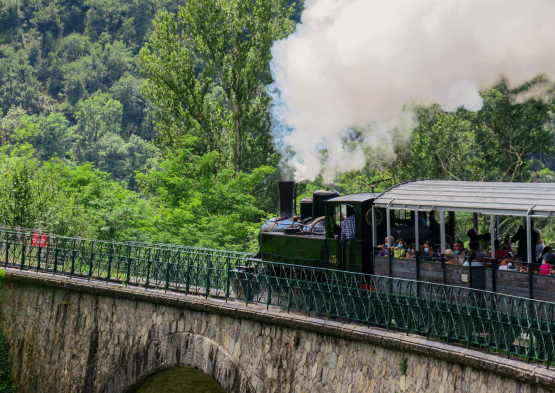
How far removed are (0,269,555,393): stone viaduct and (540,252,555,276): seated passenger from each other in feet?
6.64

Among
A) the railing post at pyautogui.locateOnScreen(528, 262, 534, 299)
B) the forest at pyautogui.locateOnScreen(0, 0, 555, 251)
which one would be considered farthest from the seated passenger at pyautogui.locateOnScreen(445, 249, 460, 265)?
the forest at pyautogui.locateOnScreen(0, 0, 555, 251)

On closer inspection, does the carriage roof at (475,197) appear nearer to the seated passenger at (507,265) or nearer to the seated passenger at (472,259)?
the seated passenger at (472,259)

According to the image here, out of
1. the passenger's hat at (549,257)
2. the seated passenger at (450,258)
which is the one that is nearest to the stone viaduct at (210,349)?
the seated passenger at (450,258)

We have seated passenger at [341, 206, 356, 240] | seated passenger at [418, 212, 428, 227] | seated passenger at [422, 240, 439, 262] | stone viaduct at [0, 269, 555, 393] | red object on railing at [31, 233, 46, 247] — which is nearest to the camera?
stone viaduct at [0, 269, 555, 393]

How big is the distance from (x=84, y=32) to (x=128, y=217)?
292 ft

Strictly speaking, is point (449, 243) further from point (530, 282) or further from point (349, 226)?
point (530, 282)

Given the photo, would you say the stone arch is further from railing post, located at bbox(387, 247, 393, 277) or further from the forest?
the forest

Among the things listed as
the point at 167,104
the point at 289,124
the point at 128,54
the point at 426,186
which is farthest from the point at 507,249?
the point at 128,54

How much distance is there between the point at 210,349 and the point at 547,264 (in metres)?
6.69

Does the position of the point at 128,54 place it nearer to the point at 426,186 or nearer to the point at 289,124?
the point at 289,124

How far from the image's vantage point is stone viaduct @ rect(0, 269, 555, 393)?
8.41 m

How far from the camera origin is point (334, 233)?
11.7 m

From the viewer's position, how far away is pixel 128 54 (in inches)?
3676

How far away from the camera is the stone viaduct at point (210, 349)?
8414mm
